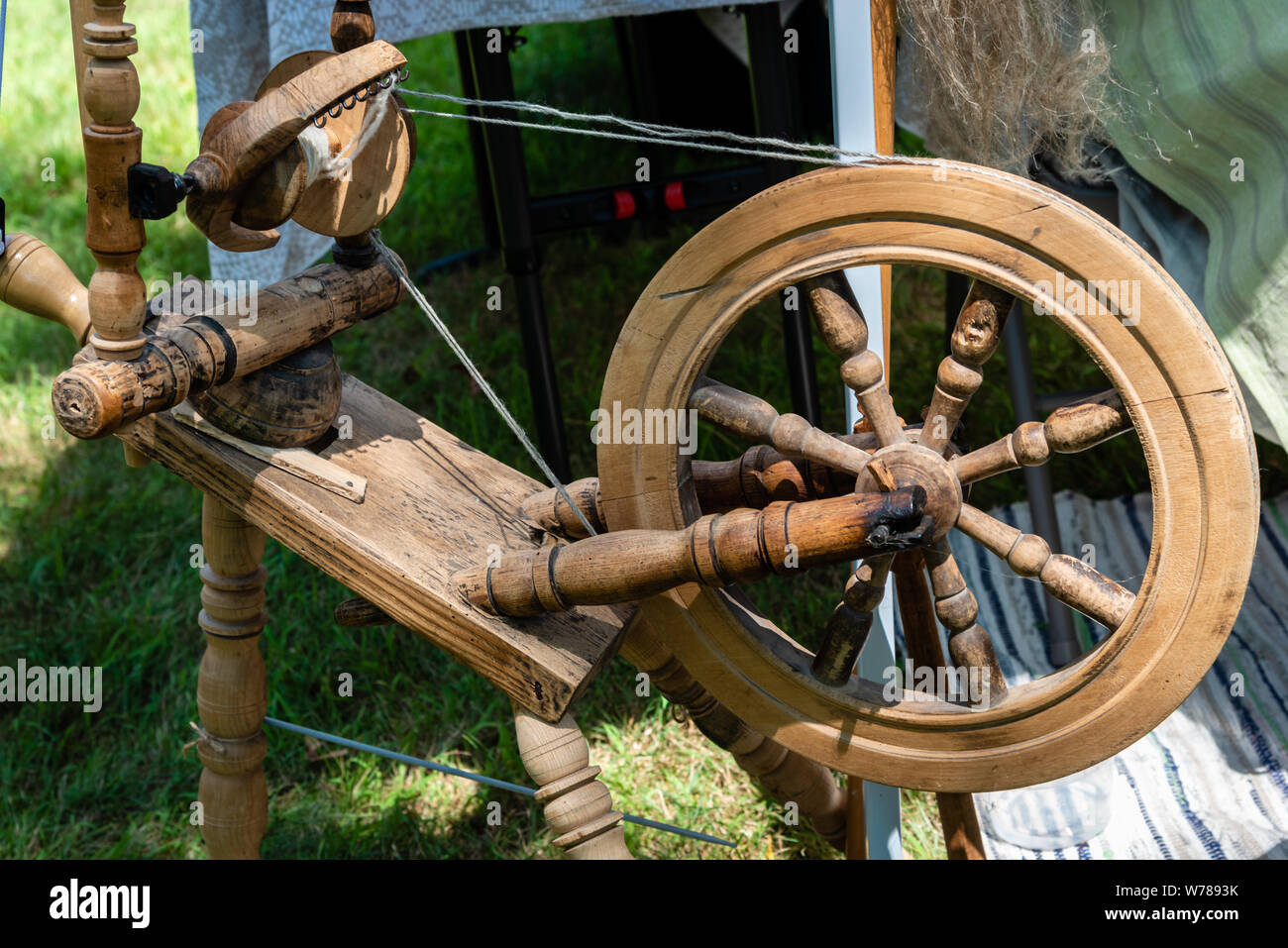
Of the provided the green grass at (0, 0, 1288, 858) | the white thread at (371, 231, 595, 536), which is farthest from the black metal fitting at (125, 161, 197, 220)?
the green grass at (0, 0, 1288, 858)

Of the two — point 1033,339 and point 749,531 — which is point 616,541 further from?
point 1033,339

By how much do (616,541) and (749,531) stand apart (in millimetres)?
126

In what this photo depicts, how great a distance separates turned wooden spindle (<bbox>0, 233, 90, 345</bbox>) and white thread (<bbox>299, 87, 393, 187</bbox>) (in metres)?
0.31

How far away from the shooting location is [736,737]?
1.30 m

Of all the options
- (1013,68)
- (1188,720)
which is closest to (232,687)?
(1013,68)

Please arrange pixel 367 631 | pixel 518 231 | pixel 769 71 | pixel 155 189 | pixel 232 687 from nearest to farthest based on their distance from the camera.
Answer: pixel 155 189 < pixel 232 687 < pixel 769 71 < pixel 518 231 < pixel 367 631

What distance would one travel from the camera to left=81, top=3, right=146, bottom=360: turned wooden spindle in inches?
37.0

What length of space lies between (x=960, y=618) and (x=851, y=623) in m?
0.10

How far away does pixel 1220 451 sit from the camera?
0.95m

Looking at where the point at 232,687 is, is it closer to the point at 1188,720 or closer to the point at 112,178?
the point at 112,178

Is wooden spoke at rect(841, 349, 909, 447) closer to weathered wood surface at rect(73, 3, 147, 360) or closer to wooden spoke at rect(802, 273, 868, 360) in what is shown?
wooden spoke at rect(802, 273, 868, 360)
